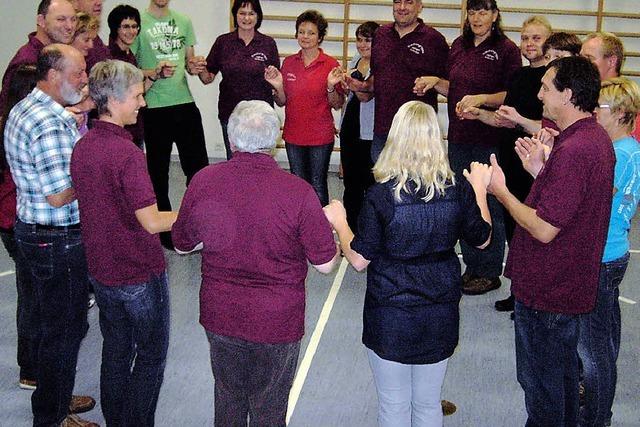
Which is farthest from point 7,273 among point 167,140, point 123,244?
point 123,244

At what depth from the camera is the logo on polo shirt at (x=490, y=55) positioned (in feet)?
15.4

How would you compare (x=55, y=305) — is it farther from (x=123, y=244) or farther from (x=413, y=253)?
(x=413, y=253)

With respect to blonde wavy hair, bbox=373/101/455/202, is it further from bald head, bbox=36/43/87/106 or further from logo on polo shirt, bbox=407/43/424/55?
logo on polo shirt, bbox=407/43/424/55

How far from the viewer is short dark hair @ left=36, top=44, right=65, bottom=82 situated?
293cm

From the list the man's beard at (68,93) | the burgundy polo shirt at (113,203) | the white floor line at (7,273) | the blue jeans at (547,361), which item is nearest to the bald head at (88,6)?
the white floor line at (7,273)

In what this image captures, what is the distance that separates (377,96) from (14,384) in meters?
2.83

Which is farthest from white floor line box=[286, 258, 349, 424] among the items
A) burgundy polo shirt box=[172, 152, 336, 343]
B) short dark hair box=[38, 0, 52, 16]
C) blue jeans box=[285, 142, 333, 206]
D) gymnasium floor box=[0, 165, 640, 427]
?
short dark hair box=[38, 0, 52, 16]

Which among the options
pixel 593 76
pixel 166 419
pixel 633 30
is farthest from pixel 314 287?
pixel 633 30

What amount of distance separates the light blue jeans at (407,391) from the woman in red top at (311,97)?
3.01m

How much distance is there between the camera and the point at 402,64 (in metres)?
5.06

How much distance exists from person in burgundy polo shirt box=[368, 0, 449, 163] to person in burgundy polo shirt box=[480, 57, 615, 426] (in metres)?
2.34

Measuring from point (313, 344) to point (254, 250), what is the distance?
6.11 ft

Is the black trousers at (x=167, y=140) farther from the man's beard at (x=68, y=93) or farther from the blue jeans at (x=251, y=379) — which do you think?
the blue jeans at (x=251, y=379)

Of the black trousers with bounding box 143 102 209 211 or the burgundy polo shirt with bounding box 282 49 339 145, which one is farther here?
the black trousers with bounding box 143 102 209 211
